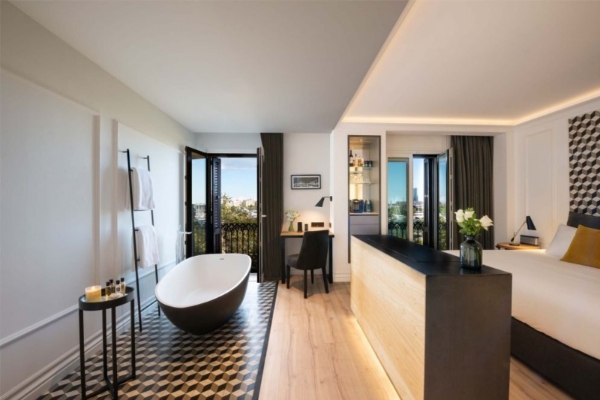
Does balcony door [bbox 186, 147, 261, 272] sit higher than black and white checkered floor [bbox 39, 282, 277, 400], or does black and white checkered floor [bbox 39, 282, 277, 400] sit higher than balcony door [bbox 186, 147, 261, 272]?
balcony door [bbox 186, 147, 261, 272]

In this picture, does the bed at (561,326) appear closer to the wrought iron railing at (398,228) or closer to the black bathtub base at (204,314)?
the wrought iron railing at (398,228)

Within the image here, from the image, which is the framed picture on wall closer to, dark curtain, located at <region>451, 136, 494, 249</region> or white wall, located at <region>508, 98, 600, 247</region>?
dark curtain, located at <region>451, 136, 494, 249</region>

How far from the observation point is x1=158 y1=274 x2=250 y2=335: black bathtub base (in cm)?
214

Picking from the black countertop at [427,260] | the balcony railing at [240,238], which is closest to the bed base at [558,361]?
the black countertop at [427,260]

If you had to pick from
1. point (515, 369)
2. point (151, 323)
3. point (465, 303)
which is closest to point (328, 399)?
point (465, 303)

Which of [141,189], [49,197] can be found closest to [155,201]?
[141,189]

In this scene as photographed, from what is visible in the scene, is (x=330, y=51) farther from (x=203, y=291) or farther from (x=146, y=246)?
(x=203, y=291)

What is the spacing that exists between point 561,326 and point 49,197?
146 inches

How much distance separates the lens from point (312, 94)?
8.75 feet

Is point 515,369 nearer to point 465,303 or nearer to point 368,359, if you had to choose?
point 368,359

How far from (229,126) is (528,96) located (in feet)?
13.6

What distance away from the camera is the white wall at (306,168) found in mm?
4398

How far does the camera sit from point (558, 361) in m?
1.63

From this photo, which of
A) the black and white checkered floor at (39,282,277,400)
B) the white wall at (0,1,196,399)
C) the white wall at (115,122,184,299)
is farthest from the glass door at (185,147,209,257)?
the white wall at (0,1,196,399)
